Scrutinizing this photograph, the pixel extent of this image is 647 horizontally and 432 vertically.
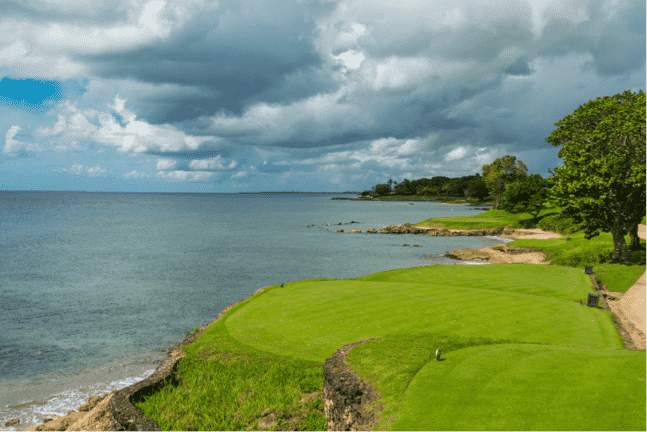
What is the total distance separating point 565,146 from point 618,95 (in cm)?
590

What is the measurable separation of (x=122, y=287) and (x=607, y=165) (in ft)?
151

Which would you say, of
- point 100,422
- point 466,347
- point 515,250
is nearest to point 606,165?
point 515,250

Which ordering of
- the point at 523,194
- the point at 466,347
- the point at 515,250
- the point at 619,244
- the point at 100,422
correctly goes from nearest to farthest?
the point at 466,347 → the point at 100,422 → the point at 619,244 → the point at 515,250 → the point at 523,194

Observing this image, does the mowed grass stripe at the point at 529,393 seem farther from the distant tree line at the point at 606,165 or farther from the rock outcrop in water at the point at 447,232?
the rock outcrop in water at the point at 447,232

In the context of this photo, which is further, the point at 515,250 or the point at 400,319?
the point at 515,250

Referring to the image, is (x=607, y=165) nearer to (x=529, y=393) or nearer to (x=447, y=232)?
(x=529, y=393)

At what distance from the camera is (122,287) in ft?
133

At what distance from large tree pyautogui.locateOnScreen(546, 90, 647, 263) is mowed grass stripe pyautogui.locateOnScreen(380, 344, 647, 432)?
27.8m

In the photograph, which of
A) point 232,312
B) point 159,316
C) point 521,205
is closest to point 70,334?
point 159,316

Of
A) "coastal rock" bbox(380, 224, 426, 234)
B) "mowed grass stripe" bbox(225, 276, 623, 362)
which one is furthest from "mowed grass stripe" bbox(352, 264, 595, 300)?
"coastal rock" bbox(380, 224, 426, 234)

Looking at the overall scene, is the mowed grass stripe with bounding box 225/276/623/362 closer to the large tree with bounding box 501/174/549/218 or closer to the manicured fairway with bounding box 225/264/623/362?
the manicured fairway with bounding box 225/264/623/362

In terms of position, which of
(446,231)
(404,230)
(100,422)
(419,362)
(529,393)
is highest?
(529,393)

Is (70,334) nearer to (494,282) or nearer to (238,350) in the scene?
(238,350)

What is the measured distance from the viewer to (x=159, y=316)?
3011cm
